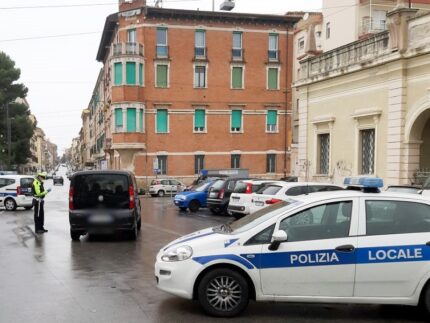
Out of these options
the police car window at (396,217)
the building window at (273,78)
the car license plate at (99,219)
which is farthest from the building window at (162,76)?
the police car window at (396,217)

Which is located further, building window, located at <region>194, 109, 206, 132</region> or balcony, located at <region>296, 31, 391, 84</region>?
building window, located at <region>194, 109, 206, 132</region>

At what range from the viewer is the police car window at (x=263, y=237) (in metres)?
5.88

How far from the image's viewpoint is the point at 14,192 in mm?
22312

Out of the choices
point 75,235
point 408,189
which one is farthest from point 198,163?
point 408,189

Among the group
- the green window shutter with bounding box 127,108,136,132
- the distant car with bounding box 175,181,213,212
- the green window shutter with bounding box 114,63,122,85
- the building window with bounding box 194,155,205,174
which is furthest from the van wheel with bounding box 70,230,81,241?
the building window with bounding box 194,155,205,174

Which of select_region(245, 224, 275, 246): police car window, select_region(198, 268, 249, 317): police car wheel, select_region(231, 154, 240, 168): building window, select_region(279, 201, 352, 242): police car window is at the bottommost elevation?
select_region(198, 268, 249, 317): police car wheel

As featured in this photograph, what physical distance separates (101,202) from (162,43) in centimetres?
3360

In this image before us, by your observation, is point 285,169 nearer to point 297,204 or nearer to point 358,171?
point 358,171

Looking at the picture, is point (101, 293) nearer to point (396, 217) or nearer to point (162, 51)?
point (396, 217)

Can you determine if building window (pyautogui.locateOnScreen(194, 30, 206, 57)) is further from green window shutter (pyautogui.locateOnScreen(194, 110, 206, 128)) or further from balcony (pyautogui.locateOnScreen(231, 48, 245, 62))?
green window shutter (pyautogui.locateOnScreen(194, 110, 206, 128))

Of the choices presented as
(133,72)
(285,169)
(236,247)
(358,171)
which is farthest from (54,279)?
(285,169)

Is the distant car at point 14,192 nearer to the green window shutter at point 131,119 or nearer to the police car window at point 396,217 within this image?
the police car window at point 396,217

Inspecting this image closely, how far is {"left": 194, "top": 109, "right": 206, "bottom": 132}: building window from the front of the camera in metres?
45.2

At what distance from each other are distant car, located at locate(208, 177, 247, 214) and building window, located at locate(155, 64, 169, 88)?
24.5 m
